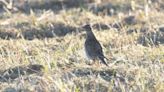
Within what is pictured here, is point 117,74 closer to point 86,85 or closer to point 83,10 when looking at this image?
point 86,85

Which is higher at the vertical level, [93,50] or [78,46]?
[93,50]

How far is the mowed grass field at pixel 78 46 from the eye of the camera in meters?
8.27

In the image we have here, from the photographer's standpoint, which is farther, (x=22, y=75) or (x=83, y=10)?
(x=83, y=10)

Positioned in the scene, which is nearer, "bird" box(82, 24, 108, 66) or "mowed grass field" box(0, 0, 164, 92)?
"mowed grass field" box(0, 0, 164, 92)

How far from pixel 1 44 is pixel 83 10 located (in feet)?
11.8

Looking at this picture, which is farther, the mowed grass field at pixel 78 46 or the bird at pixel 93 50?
the bird at pixel 93 50

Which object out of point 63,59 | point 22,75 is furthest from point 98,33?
point 22,75

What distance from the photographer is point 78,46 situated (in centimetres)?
1057

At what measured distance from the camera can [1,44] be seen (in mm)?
10711

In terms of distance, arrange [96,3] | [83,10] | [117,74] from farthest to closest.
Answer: [96,3] → [83,10] → [117,74]

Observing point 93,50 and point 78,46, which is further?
point 78,46

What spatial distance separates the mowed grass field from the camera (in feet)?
27.1

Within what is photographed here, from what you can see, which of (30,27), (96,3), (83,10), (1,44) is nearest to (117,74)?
(1,44)

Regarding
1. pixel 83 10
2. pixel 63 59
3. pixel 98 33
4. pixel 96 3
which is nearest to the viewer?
pixel 63 59
